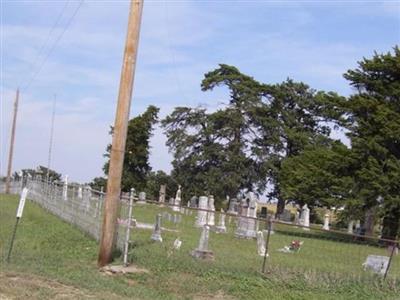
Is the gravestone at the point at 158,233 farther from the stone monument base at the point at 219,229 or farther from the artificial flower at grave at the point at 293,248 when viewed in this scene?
the stone monument base at the point at 219,229

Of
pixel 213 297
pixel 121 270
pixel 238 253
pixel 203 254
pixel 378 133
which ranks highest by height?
pixel 378 133

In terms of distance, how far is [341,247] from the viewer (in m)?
14.8

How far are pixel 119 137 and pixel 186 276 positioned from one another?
130 inches

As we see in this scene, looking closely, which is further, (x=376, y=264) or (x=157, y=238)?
(x=157, y=238)

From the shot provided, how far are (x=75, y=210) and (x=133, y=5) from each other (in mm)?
11662

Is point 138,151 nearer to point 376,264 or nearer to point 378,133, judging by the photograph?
point 378,133

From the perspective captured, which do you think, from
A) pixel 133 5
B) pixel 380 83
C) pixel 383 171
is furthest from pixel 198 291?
pixel 380 83

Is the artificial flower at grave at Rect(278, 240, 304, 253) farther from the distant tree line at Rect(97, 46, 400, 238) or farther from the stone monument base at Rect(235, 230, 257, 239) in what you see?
the distant tree line at Rect(97, 46, 400, 238)

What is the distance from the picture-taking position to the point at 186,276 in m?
13.0

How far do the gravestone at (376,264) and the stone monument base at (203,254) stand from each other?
3.50m

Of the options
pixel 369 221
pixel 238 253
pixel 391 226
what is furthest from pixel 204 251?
pixel 369 221

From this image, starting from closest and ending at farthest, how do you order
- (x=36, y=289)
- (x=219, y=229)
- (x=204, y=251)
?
1. (x=36, y=289)
2. (x=204, y=251)
3. (x=219, y=229)

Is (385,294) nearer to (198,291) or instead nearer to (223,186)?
(198,291)

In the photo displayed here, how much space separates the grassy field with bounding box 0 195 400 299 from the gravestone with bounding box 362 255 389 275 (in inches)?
7.4
